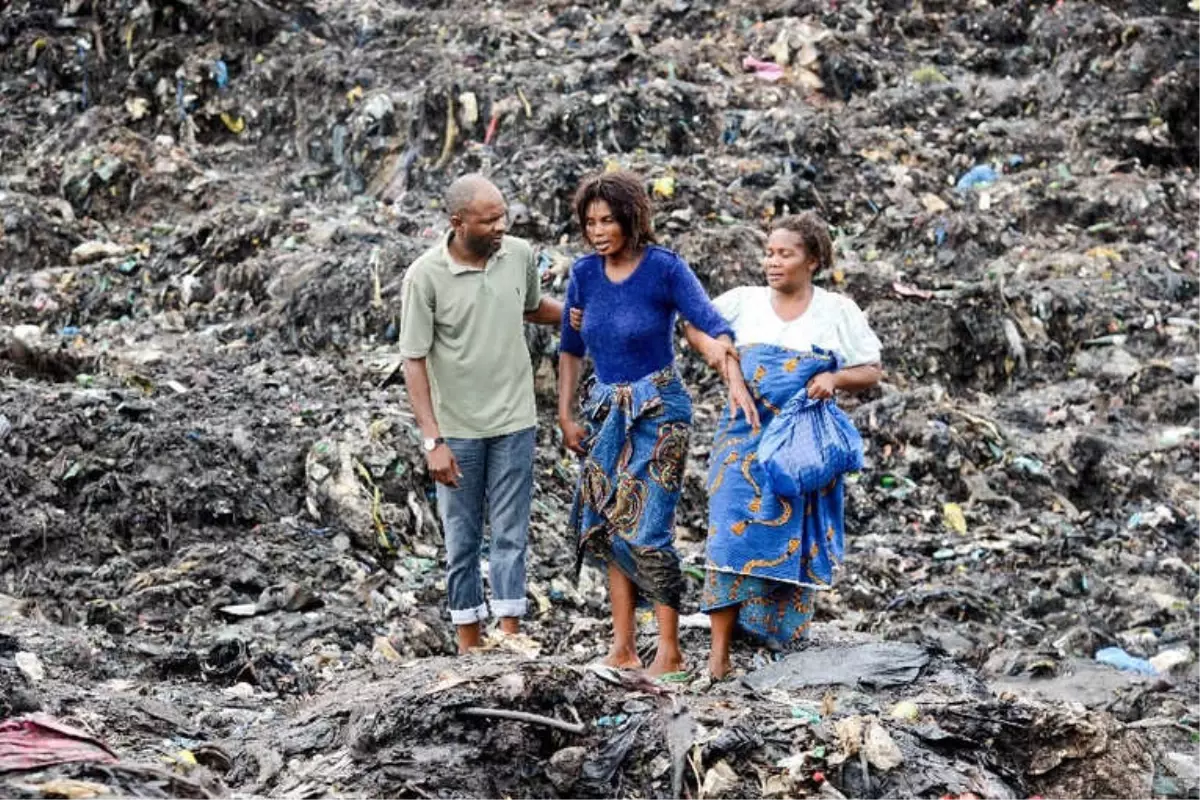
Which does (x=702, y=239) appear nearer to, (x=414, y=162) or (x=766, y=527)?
(x=414, y=162)

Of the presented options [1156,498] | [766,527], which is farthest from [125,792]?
[1156,498]

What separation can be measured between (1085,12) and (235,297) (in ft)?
22.3

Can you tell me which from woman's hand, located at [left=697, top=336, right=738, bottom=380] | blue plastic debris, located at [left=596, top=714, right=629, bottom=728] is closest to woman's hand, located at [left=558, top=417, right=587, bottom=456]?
woman's hand, located at [left=697, top=336, right=738, bottom=380]

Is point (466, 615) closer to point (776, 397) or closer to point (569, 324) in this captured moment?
→ point (569, 324)

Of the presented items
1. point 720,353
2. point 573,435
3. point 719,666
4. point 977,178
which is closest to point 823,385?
point 720,353

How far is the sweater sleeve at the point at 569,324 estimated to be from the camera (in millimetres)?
3867

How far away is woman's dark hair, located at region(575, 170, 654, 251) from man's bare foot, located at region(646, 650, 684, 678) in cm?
116

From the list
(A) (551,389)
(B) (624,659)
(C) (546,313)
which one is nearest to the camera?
(B) (624,659)

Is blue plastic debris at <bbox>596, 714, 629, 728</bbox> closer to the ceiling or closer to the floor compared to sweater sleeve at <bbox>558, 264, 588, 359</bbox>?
closer to the floor

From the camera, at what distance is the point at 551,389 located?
22.3ft

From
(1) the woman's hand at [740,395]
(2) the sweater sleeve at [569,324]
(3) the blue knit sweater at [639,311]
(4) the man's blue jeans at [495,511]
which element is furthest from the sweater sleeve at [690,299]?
(4) the man's blue jeans at [495,511]

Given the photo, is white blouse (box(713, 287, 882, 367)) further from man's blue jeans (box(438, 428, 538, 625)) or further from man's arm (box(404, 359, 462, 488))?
man's arm (box(404, 359, 462, 488))

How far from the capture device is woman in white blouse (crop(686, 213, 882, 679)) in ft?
12.4

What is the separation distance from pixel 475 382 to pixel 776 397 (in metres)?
0.83
